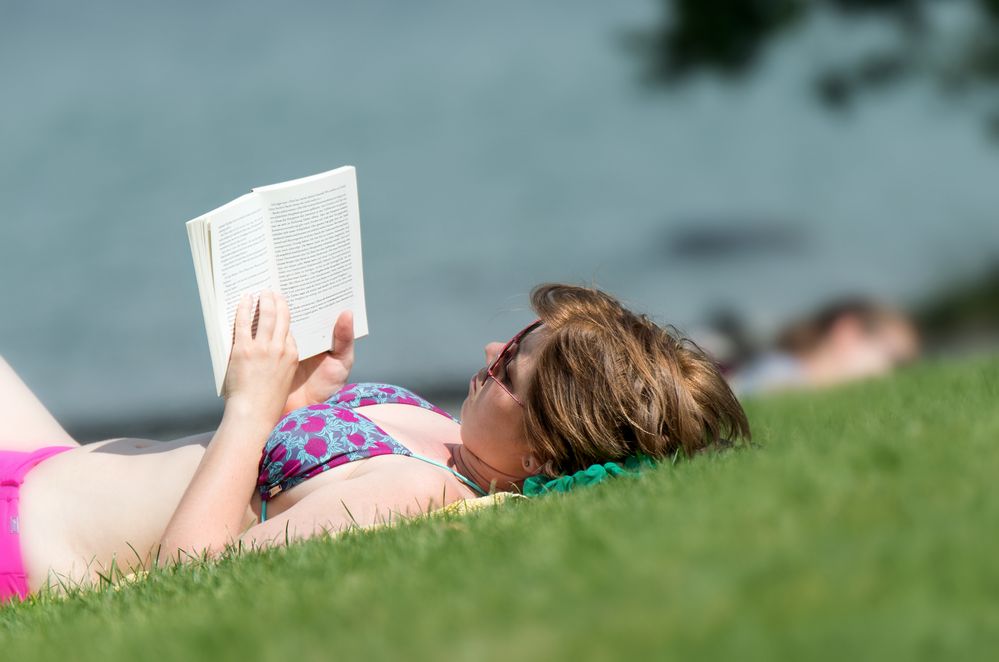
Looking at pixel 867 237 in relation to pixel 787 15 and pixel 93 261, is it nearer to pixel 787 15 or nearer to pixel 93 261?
pixel 787 15

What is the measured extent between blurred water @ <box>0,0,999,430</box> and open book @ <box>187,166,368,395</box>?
740 centimetres

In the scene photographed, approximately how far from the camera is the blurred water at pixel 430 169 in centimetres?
1066

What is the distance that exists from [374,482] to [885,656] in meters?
1.88

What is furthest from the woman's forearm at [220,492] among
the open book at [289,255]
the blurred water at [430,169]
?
the blurred water at [430,169]

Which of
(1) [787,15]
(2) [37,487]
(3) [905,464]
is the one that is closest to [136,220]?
(1) [787,15]

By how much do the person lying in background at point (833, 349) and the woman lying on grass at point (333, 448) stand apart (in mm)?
6146

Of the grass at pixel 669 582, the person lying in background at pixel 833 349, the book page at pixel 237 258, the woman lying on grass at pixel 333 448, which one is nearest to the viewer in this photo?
the grass at pixel 669 582

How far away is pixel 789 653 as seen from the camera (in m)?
1.11

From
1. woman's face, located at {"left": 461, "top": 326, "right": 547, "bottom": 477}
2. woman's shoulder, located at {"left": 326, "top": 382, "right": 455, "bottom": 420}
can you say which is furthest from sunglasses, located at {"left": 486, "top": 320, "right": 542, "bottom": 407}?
woman's shoulder, located at {"left": 326, "top": 382, "right": 455, "bottom": 420}

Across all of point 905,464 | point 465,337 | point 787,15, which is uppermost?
point 787,15

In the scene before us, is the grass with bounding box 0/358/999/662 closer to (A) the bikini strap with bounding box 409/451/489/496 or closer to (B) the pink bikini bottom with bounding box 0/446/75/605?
(B) the pink bikini bottom with bounding box 0/446/75/605

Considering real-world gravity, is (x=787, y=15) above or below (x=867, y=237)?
above

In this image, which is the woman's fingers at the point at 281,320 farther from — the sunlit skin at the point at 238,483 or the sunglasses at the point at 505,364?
the sunglasses at the point at 505,364

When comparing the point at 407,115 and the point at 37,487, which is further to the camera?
the point at 407,115
